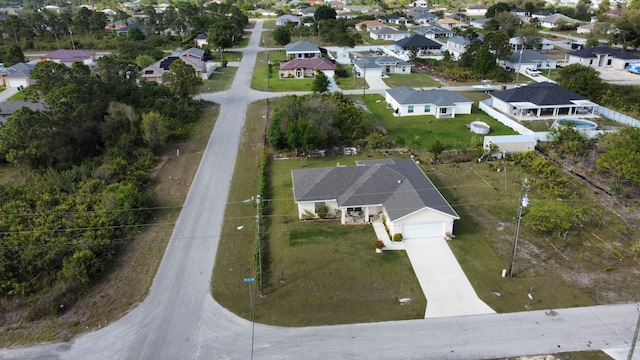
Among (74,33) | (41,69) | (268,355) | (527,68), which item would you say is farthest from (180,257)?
(74,33)

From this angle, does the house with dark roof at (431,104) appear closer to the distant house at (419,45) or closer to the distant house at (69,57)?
the distant house at (419,45)

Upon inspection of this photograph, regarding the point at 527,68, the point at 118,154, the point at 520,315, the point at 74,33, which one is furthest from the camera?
the point at 74,33

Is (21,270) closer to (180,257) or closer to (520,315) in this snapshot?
(180,257)

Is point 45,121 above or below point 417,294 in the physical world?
above

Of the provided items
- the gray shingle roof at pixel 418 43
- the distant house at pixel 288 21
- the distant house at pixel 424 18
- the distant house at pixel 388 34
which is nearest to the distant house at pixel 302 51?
the gray shingle roof at pixel 418 43

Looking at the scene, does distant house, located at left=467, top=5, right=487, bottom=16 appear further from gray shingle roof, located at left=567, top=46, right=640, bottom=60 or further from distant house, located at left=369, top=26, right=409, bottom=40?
gray shingle roof, located at left=567, top=46, right=640, bottom=60

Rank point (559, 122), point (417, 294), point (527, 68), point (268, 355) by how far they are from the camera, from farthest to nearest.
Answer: point (527, 68) → point (559, 122) → point (417, 294) → point (268, 355)

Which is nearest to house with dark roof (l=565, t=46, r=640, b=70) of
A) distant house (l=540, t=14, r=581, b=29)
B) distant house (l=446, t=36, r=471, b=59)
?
distant house (l=446, t=36, r=471, b=59)
